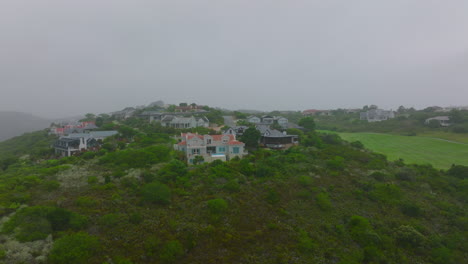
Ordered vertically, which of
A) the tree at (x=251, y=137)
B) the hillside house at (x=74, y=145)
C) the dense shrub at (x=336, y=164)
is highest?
the tree at (x=251, y=137)

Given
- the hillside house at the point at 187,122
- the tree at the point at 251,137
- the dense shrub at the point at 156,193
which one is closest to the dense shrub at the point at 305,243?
the dense shrub at the point at 156,193

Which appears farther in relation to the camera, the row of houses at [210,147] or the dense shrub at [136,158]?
the row of houses at [210,147]

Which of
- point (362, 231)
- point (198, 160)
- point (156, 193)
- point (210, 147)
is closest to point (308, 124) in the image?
point (210, 147)

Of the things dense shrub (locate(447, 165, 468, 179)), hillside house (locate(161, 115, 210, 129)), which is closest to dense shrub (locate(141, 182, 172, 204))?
hillside house (locate(161, 115, 210, 129))

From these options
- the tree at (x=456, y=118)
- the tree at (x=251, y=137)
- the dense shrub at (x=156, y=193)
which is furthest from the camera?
the tree at (x=456, y=118)

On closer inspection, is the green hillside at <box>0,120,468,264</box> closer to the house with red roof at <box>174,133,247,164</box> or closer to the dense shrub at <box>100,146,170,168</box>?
the dense shrub at <box>100,146,170,168</box>

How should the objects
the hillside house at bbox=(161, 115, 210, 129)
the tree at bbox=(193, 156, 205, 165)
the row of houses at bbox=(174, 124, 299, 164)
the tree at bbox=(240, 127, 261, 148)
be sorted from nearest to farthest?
the tree at bbox=(193, 156, 205, 165)
the row of houses at bbox=(174, 124, 299, 164)
the tree at bbox=(240, 127, 261, 148)
the hillside house at bbox=(161, 115, 210, 129)

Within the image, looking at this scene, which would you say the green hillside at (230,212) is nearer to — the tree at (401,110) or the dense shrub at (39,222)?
the dense shrub at (39,222)

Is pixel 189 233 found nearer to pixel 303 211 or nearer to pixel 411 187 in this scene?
pixel 303 211
